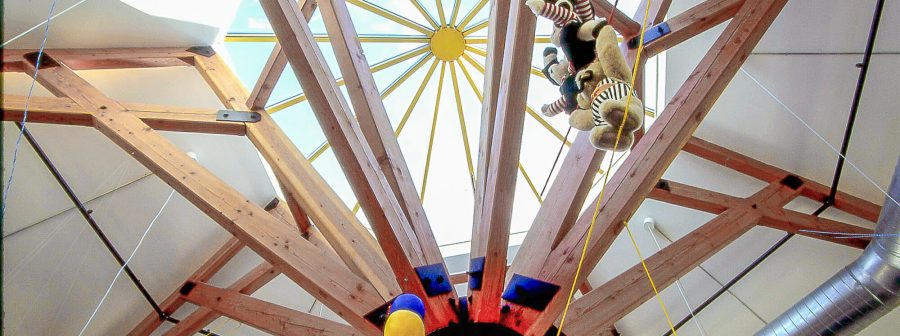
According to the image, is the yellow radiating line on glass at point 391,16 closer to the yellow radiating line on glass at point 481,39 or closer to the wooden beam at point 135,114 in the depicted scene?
the yellow radiating line on glass at point 481,39

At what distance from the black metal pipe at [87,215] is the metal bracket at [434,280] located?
2.47 m

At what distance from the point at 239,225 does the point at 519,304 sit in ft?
6.31

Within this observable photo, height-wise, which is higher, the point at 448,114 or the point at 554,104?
the point at 448,114

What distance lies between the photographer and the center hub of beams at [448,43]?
25.0 ft

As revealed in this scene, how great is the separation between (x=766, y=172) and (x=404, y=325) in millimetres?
4954

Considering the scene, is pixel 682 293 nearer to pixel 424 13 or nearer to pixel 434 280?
pixel 434 280

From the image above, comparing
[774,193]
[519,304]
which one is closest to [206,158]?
[519,304]

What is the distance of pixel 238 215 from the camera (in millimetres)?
3672

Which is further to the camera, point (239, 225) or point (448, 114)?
point (448, 114)

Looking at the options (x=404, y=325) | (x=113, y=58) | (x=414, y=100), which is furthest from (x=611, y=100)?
(x=414, y=100)

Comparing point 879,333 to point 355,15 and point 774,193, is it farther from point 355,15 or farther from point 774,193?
point 355,15

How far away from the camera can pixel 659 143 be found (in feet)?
11.5

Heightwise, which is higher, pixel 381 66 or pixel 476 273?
pixel 381 66

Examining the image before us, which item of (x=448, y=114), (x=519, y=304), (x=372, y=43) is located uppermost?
(x=372, y=43)
